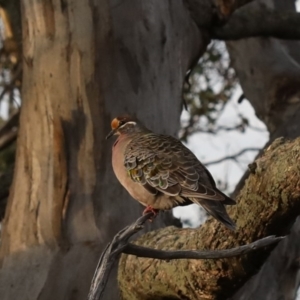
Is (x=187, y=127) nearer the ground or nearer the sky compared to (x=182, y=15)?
nearer the ground

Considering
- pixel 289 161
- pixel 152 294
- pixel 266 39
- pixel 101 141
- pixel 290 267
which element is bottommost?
pixel 290 267

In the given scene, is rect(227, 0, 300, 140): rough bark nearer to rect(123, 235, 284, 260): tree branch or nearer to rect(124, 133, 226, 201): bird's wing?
rect(124, 133, 226, 201): bird's wing

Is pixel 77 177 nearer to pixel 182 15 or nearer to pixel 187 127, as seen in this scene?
pixel 182 15

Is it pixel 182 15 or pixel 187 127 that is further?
pixel 187 127

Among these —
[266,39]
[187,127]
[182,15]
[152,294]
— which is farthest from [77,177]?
[187,127]

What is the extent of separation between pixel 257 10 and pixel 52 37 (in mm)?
2172

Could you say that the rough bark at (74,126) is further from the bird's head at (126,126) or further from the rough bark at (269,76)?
the rough bark at (269,76)

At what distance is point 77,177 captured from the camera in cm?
523

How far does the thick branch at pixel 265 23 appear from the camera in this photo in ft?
21.5

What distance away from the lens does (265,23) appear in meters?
6.70

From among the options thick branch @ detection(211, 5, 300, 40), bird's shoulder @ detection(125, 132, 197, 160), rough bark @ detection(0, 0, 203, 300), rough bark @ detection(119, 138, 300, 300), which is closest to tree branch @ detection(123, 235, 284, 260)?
rough bark @ detection(119, 138, 300, 300)

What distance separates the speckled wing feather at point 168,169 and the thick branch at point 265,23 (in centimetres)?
260

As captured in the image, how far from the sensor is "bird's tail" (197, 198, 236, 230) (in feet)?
11.1

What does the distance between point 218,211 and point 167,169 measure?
1.65 feet
